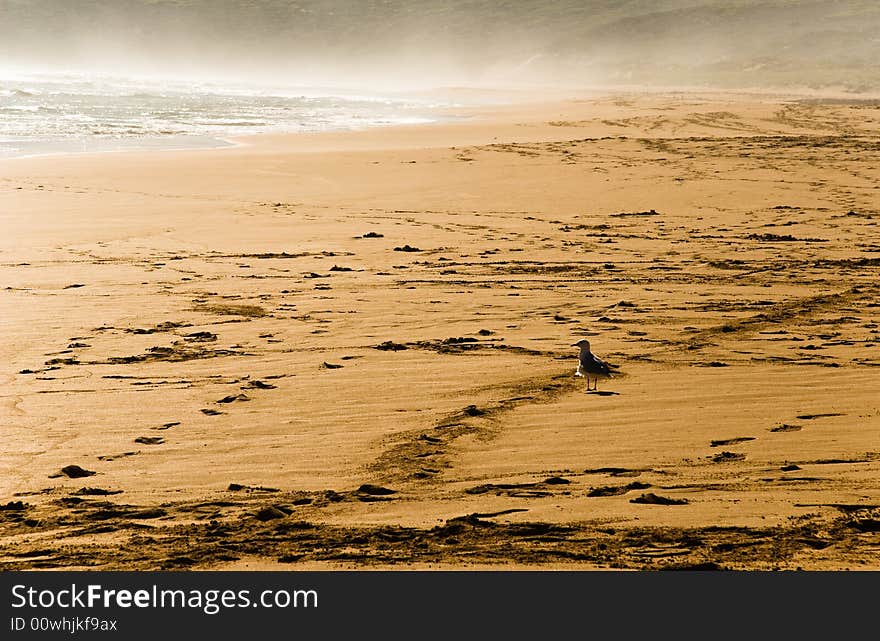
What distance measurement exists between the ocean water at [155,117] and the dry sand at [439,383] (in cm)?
939

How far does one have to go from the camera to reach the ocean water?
75.8 feet

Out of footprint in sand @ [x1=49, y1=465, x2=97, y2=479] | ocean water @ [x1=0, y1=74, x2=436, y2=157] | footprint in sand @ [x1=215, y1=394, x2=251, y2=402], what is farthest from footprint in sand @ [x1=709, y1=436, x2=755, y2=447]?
ocean water @ [x1=0, y1=74, x2=436, y2=157]

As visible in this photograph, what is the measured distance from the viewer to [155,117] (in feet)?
103

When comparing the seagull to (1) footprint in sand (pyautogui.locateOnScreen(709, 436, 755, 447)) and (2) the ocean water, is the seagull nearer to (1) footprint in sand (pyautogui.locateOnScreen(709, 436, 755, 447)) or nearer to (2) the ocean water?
(1) footprint in sand (pyautogui.locateOnScreen(709, 436, 755, 447))

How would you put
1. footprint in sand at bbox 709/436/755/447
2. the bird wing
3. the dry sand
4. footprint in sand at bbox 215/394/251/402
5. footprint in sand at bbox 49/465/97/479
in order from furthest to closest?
the bird wing, footprint in sand at bbox 215/394/251/402, footprint in sand at bbox 709/436/755/447, footprint in sand at bbox 49/465/97/479, the dry sand

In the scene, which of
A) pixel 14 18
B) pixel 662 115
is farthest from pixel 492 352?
pixel 14 18

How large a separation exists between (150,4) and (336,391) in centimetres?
12978

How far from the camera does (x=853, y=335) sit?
286 inches

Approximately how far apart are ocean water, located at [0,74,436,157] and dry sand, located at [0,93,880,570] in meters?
9.39

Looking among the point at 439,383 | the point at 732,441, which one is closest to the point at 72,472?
the point at 439,383

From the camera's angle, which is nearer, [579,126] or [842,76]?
[579,126]

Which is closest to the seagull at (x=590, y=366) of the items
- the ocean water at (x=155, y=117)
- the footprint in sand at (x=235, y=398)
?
the footprint in sand at (x=235, y=398)

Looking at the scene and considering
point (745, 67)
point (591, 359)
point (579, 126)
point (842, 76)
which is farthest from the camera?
point (745, 67)
